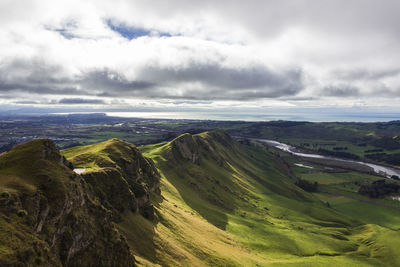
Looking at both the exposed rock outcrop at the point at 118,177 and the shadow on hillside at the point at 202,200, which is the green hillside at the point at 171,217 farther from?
the shadow on hillside at the point at 202,200

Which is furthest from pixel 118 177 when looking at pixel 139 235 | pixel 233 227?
pixel 233 227

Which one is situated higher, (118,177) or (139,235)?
(118,177)

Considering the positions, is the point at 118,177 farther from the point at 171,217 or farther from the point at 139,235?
the point at 171,217

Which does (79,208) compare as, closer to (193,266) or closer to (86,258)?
(86,258)

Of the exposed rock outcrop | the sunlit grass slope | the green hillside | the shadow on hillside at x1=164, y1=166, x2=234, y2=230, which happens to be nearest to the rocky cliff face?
the green hillside

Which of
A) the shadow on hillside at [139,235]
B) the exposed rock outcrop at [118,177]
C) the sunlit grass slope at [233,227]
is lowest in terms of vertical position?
the sunlit grass slope at [233,227]

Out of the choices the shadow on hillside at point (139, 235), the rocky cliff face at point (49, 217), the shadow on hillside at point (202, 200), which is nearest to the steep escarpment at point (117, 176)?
the shadow on hillside at point (139, 235)

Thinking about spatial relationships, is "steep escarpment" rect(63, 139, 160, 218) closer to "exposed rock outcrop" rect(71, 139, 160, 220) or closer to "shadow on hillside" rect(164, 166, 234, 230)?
"exposed rock outcrop" rect(71, 139, 160, 220)
